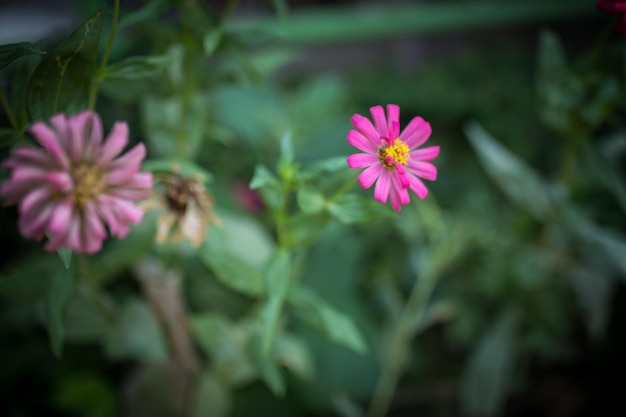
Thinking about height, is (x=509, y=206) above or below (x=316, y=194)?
above

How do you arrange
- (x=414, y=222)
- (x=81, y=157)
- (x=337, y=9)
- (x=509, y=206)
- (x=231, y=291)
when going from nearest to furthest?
1. (x=81, y=157)
2. (x=231, y=291)
3. (x=414, y=222)
4. (x=509, y=206)
5. (x=337, y=9)

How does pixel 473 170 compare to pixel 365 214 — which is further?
pixel 473 170

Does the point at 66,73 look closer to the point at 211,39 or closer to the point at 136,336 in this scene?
the point at 211,39

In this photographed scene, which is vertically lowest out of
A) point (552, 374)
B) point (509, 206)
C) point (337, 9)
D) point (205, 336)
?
point (205, 336)

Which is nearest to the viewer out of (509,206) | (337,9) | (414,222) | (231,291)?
(231,291)

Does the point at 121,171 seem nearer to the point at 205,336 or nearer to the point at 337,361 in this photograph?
the point at 205,336

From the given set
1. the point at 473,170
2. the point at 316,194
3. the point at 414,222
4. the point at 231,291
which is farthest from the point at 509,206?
the point at 316,194

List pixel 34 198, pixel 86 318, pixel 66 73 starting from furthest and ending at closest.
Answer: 1. pixel 86 318
2. pixel 66 73
3. pixel 34 198

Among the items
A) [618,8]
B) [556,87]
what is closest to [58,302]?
[618,8]
